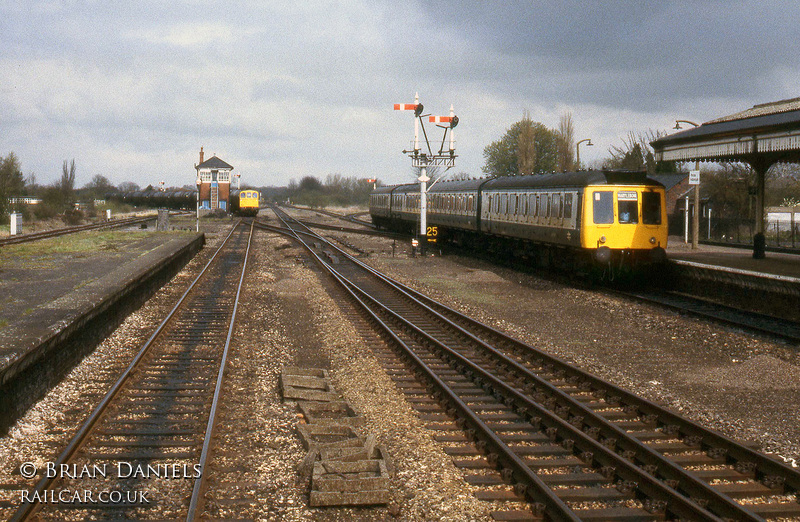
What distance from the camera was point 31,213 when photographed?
46.0m

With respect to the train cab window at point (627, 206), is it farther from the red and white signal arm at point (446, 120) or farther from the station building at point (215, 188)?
the station building at point (215, 188)

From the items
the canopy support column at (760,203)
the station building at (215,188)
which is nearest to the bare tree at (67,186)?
the station building at (215,188)

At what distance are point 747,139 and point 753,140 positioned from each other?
0.27 metres

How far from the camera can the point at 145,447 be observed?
6.36 meters

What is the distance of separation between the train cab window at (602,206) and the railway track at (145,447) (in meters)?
10.8

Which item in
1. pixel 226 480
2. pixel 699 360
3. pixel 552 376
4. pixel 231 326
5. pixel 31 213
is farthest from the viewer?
pixel 31 213

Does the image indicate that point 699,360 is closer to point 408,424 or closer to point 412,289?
point 408,424

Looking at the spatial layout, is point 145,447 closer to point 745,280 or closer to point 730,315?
point 730,315

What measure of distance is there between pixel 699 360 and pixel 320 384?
5836 millimetres

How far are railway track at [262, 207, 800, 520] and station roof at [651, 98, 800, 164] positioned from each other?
28.7 ft

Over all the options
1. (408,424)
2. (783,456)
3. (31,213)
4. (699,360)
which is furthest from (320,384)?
(31,213)

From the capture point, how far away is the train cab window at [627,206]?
18016 mm

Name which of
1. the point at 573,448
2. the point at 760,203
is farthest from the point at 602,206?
the point at 573,448

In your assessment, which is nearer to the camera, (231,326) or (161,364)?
(161,364)
